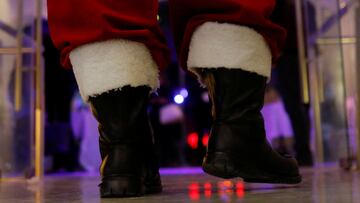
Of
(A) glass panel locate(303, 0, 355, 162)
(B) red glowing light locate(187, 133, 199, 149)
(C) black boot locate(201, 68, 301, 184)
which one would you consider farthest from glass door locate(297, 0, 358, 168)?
(B) red glowing light locate(187, 133, 199, 149)

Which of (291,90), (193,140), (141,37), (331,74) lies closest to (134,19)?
(141,37)

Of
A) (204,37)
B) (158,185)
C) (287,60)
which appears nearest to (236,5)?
(204,37)

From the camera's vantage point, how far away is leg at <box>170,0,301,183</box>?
2.37 feet

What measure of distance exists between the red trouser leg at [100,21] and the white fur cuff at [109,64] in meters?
0.01

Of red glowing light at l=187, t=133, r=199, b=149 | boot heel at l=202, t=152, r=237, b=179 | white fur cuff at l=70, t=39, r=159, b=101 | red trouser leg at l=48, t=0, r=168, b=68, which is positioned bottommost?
red glowing light at l=187, t=133, r=199, b=149

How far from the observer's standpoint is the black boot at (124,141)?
0.71m

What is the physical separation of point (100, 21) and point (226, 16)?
0.58 feet

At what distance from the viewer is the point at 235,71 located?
0.74 m

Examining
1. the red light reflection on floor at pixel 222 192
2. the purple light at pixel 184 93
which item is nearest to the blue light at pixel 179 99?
the purple light at pixel 184 93

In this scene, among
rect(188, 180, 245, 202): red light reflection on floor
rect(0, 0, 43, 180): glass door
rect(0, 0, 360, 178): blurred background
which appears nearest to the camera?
rect(188, 180, 245, 202): red light reflection on floor

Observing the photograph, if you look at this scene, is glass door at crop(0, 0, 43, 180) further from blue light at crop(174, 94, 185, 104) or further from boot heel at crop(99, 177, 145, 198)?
blue light at crop(174, 94, 185, 104)

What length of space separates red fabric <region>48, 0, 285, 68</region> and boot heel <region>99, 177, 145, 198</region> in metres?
0.19

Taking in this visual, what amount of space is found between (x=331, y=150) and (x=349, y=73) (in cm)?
60

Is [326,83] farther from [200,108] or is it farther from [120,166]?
[200,108]
